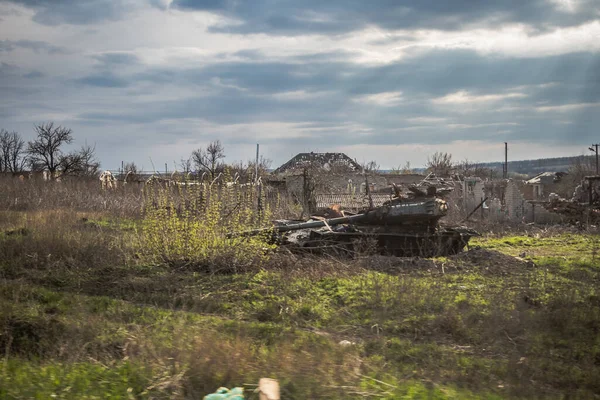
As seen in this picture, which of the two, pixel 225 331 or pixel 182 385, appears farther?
pixel 225 331

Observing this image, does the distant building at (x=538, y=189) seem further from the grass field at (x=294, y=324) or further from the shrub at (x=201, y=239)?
the shrub at (x=201, y=239)

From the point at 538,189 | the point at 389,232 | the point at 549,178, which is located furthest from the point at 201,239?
the point at 549,178

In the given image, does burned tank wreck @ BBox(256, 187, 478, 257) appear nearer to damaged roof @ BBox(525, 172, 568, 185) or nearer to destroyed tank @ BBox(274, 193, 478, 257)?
destroyed tank @ BBox(274, 193, 478, 257)

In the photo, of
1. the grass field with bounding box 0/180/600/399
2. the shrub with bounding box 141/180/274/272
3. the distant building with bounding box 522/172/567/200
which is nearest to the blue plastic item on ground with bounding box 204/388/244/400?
the grass field with bounding box 0/180/600/399

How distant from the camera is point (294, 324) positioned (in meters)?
9.62

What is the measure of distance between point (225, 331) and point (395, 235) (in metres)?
8.97

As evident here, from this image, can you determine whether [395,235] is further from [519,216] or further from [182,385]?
[519,216]

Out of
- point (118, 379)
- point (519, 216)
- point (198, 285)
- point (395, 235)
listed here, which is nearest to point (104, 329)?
point (118, 379)

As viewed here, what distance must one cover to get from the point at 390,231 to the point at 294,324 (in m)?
7.85

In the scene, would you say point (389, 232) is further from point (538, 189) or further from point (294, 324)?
point (538, 189)

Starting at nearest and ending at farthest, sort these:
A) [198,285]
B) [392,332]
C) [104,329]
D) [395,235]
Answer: [104,329], [392,332], [198,285], [395,235]

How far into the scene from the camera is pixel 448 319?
945 centimetres

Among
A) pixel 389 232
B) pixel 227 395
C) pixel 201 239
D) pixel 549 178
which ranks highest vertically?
pixel 549 178

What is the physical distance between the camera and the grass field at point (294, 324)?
599 cm
